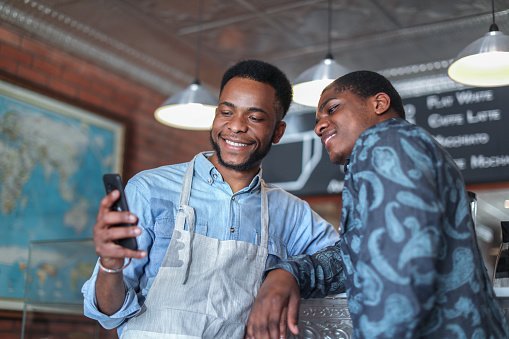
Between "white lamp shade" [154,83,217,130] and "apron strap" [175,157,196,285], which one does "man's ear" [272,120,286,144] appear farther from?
"white lamp shade" [154,83,217,130]

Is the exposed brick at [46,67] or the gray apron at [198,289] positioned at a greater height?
the exposed brick at [46,67]

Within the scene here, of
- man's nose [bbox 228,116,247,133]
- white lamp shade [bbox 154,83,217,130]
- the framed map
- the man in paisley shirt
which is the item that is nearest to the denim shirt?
man's nose [bbox 228,116,247,133]

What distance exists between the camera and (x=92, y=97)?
4.59 m

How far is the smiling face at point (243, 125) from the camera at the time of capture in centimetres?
173

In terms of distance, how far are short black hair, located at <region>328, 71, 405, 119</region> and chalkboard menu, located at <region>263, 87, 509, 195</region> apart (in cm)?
259

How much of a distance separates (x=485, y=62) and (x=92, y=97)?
9.37 ft

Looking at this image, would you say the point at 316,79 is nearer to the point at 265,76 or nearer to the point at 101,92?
the point at 265,76

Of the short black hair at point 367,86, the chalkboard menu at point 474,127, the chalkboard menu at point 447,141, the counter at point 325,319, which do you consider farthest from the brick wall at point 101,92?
the short black hair at point 367,86

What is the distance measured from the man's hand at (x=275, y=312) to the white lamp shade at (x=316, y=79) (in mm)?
1641

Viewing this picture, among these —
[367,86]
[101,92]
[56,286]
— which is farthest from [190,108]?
[367,86]

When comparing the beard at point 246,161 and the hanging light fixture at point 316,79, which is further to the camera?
the hanging light fixture at point 316,79

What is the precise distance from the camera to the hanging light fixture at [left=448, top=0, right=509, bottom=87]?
2.52m

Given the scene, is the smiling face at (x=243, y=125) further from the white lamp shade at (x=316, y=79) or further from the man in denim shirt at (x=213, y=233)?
the white lamp shade at (x=316, y=79)

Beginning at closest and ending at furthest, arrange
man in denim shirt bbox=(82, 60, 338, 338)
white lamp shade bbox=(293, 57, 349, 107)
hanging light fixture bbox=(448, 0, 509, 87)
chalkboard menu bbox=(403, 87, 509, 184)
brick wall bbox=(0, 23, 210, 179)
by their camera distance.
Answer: man in denim shirt bbox=(82, 60, 338, 338) → hanging light fixture bbox=(448, 0, 509, 87) → white lamp shade bbox=(293, 57, 349, 107) → chalkboard menu bbox=(403, 87, 509, 184) → brick wall bbox=(0, 23, 210, 179)
